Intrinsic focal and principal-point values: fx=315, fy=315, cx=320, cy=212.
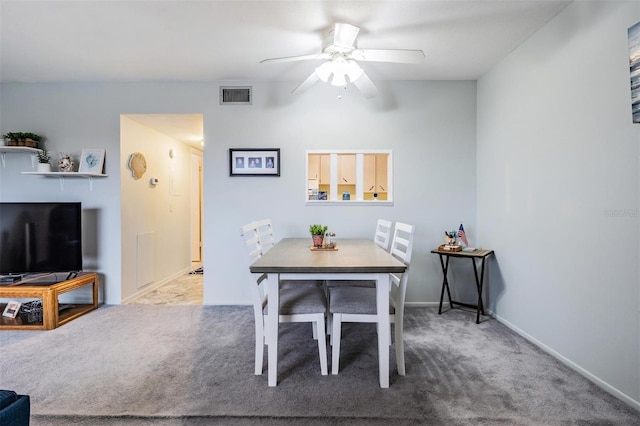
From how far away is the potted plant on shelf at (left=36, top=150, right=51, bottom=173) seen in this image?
3.39 meters

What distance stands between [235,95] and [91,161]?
1.76m

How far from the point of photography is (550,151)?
238 cm

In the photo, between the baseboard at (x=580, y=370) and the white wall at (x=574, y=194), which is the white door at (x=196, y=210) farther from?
the baseboard at (x=580, y=370)

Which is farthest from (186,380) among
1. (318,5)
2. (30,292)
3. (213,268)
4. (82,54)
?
(82,54)

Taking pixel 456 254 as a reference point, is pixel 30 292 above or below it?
below

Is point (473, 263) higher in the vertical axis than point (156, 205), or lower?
lower

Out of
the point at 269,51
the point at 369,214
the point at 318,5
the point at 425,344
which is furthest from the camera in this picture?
the point at 369,214

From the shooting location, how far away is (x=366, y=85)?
8.80 ft

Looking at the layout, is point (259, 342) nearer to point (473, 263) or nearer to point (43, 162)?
point (473, 263)

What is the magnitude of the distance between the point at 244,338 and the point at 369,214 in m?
1.82

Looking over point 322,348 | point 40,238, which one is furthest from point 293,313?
point 40,238

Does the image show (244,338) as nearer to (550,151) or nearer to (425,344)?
(425,344)

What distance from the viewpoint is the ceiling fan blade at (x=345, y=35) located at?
6.93ft

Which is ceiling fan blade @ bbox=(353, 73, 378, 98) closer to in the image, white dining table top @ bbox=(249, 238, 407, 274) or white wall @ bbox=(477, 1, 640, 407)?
white wall @ bbox=(477, 1, 640, 407)
